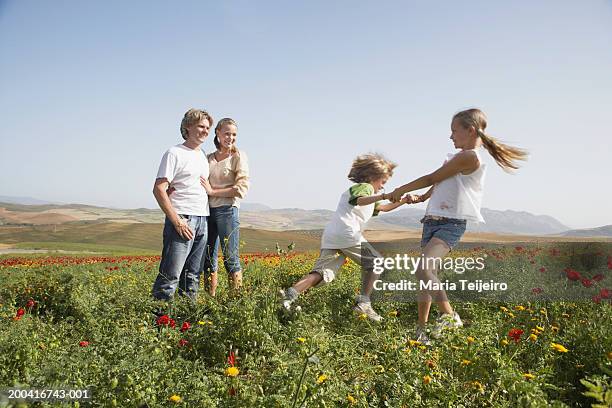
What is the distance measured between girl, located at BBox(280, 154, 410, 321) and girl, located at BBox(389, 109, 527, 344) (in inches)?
27.1

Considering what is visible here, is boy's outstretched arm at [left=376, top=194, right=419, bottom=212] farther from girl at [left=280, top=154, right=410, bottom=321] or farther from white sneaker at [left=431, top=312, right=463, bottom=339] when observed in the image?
white sneaker at [left=431, top=312, right=463, bottom=339]

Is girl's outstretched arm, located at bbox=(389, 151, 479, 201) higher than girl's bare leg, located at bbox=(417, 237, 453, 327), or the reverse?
girl's outstretched arm, located at bbox=(389, 151, 479, 201)

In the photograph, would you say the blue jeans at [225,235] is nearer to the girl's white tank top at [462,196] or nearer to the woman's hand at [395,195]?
the woman's hand at [395,195]

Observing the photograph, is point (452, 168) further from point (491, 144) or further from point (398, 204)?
point (398, 204)

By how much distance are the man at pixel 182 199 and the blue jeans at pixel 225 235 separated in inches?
12.2

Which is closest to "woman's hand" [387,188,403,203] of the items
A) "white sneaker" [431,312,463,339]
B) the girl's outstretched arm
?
the girl's outstretched arm

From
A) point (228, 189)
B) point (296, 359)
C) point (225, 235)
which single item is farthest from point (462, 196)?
point (225, 235)

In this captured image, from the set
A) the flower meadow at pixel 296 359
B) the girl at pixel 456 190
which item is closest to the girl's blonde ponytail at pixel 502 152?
the girl at pixel 456 190

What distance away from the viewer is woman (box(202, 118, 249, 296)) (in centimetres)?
456

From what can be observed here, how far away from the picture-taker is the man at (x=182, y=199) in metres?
3.93

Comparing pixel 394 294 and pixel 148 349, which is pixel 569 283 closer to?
pixel 394 294

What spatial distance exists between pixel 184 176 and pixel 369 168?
1.70 meters

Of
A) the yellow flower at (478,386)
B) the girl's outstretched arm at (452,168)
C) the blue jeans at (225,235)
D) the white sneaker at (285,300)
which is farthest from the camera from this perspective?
the blue jeans at (225,235)

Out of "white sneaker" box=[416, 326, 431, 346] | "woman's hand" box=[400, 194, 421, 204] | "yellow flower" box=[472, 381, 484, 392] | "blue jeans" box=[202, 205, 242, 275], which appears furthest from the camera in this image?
"blue jeans" box=[202, 205, 242, 275]
